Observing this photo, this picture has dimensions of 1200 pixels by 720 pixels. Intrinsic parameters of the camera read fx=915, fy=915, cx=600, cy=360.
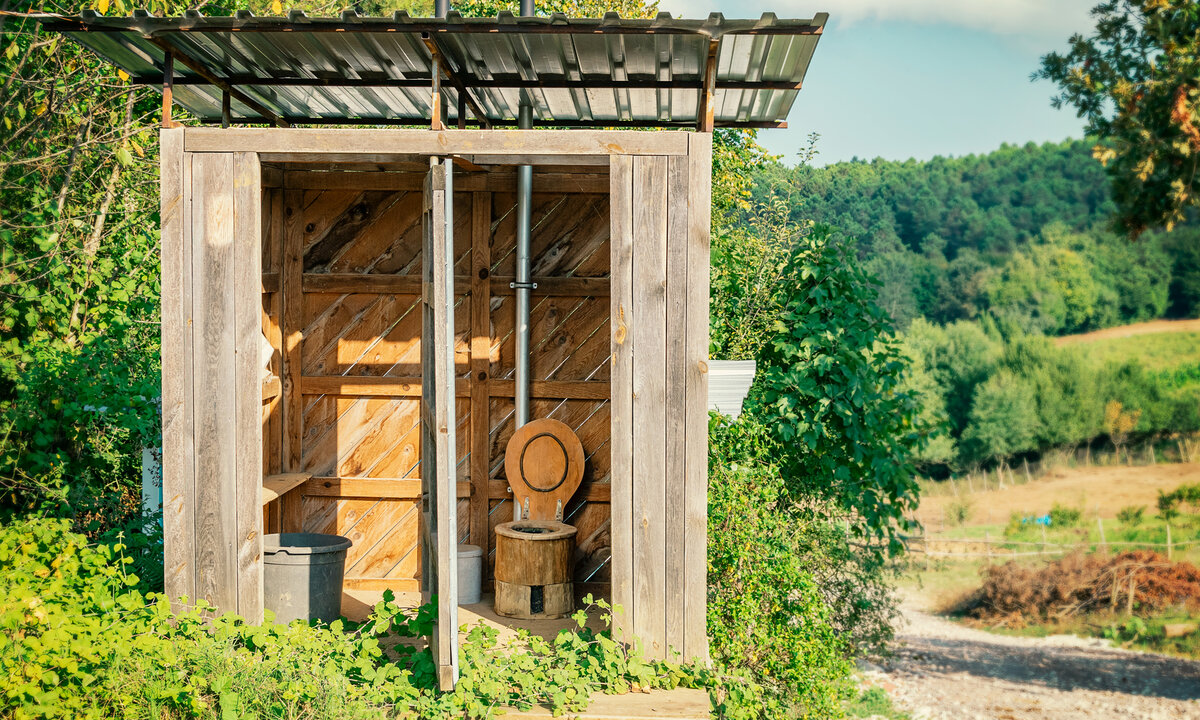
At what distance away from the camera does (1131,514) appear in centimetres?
2548

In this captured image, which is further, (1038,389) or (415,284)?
(1038,389)

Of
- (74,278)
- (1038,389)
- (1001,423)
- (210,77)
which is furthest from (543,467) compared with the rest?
(1038,389)

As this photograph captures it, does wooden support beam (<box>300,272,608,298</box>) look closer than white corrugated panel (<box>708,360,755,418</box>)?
Yes

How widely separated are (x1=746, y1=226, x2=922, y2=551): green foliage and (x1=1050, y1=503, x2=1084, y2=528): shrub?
20.9m

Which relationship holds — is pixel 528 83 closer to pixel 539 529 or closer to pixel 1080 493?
pixel 539 529

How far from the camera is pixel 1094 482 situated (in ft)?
94.5

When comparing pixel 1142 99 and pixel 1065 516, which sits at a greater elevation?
pixel 1142 99

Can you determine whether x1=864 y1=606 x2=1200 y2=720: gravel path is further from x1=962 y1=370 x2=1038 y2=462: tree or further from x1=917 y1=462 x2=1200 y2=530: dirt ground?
x1=962 y1=370 x2=1038 y2=462: tree

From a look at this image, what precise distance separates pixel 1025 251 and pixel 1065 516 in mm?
11300

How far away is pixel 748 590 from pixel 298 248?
3.45 meters

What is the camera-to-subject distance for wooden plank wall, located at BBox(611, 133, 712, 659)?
4.07 meters

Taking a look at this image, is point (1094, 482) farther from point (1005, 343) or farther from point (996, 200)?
point (996, 200)

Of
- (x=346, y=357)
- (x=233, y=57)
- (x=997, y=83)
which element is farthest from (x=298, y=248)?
(x=997, y=83)

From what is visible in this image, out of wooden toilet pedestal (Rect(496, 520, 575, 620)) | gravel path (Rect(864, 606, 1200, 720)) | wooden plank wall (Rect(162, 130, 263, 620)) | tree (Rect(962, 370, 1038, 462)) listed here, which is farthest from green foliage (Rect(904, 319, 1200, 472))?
wooden plank wall (Rect(162, 130, 263, 620))
